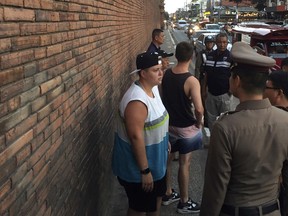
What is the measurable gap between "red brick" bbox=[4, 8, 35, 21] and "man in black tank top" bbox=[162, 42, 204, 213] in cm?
260

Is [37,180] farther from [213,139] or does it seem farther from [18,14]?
[213,139]

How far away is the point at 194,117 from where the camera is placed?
4801 millimetres

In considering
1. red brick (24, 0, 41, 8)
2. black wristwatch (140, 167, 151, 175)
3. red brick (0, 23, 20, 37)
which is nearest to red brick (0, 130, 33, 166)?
red brick (0, 23, 20, 37)

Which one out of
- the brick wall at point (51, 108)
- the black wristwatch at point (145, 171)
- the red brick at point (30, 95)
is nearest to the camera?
the brick wall at point (51, 108)

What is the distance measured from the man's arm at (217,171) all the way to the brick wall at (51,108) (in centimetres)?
100

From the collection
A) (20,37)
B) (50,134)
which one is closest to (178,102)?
(50,134)

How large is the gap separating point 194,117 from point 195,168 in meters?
1.93

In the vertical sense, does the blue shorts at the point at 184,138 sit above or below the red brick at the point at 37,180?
below

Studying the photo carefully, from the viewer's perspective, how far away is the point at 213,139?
8.06 feet

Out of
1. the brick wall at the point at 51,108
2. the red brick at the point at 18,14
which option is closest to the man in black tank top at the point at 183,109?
the brick wall at the point at 51,108

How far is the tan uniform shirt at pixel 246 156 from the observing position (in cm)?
241

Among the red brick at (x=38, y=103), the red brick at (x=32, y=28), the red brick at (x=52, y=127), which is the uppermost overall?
the red brick at (x=32, y=28)

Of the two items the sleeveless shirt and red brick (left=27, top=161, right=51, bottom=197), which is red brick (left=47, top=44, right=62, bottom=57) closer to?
red brick (left=27, top=161, right=51, bottom=197)

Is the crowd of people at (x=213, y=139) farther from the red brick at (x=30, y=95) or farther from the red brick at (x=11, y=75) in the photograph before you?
the red brick at (x=11, y=75)
